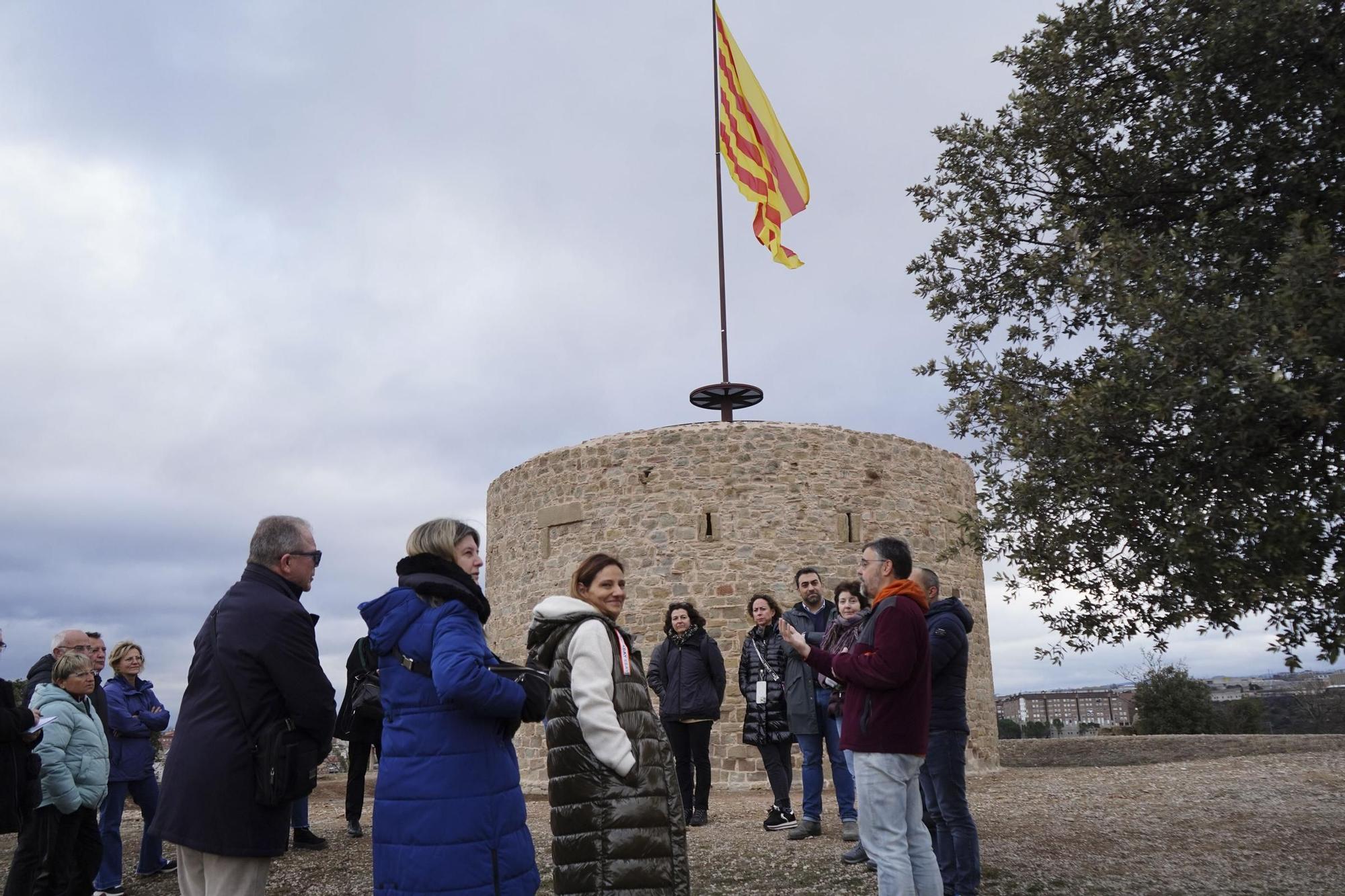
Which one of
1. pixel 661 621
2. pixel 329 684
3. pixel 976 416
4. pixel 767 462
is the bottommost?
pixel 329 684

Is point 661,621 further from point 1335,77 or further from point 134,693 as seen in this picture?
point 1335,77

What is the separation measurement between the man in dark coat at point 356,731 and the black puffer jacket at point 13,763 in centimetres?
198

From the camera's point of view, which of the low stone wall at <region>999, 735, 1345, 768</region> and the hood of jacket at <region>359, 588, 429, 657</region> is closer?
the hood of jacket at <region>359, 588, 429, 657</region>

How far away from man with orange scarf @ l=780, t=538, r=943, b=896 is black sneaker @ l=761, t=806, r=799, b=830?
10.5 ft

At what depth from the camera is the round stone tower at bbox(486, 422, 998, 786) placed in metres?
10.9

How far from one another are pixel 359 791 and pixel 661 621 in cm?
429

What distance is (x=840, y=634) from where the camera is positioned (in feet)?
18.2

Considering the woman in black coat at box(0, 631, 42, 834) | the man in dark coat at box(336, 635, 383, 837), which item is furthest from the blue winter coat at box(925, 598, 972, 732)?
the woman in black coat at box(0, 631, 42, 834)

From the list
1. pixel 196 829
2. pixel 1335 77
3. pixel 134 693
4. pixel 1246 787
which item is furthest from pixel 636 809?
pixel 1246 787

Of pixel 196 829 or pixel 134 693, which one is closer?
pixel 196 829

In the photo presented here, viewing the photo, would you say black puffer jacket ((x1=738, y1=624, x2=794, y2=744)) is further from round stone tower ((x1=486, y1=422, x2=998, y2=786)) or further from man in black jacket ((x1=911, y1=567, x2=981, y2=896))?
round stone tower ((x1=486, y1=422, x2=998, y2=786))

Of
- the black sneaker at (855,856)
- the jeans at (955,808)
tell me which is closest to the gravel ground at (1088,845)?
the black sneaker at (855,856)

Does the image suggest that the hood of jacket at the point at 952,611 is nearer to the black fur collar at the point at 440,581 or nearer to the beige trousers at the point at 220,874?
the black fur collar at the point at 440,581

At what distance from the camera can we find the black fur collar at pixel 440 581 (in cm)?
322
